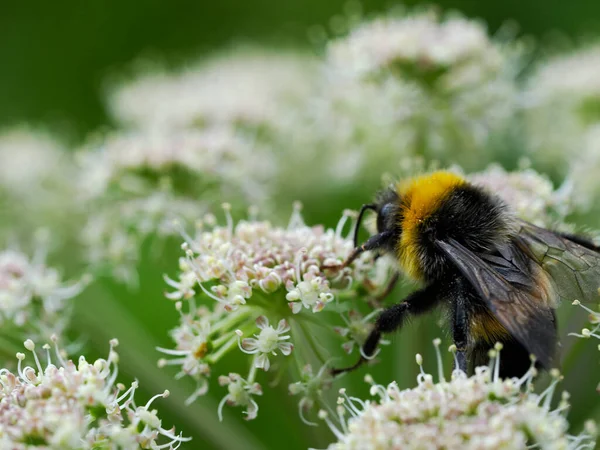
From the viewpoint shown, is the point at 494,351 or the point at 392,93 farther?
the point at 392,93

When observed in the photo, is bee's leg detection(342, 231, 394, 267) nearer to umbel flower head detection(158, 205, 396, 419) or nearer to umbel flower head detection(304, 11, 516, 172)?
umbel flower head detection(158, 205, 396, 419)

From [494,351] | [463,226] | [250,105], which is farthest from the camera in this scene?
[250,105]

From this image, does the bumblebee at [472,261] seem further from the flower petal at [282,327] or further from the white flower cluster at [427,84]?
the white flower cluster at [427,84]

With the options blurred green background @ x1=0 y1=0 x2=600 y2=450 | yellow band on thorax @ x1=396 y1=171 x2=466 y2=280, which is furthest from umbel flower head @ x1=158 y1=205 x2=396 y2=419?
blurred green background @ x1=0 y1=0 x2=600 y2=450

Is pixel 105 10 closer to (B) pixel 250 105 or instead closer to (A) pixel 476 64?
(B) pixel 250 105

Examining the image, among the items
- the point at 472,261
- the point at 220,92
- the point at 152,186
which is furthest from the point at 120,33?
the point at 472,261

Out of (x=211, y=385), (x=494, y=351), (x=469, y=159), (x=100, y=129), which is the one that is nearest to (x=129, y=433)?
(x=494, y=351)
